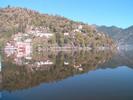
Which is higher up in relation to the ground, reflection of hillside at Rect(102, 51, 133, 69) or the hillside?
the hillside

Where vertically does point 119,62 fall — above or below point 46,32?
below

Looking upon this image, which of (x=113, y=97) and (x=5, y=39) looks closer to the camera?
(x=113, y=97)

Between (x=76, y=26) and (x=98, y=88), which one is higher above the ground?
(x=76, y=26)

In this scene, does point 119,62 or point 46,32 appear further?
point 46,32

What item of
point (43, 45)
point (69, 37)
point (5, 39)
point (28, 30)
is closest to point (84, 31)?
point (69, 37)

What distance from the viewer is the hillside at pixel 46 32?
15675 cm

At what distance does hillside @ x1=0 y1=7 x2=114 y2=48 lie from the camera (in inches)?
6171

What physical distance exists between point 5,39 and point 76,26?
6650 cm

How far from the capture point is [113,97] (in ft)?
85.4

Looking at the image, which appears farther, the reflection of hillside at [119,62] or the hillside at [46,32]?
the hillside at [46,32]

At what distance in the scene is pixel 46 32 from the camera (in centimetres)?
17150

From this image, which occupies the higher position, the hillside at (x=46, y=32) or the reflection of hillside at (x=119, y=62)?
the hillside at (x=46, y=32)

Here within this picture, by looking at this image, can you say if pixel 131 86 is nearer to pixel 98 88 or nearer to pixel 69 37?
pixel 98 88

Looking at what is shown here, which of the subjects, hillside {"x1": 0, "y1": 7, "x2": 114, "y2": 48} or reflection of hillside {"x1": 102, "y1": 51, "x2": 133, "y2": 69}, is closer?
→ reflection of hillside {"x1": 102, "y1": 51, "x2": 133, "y2": 69}
